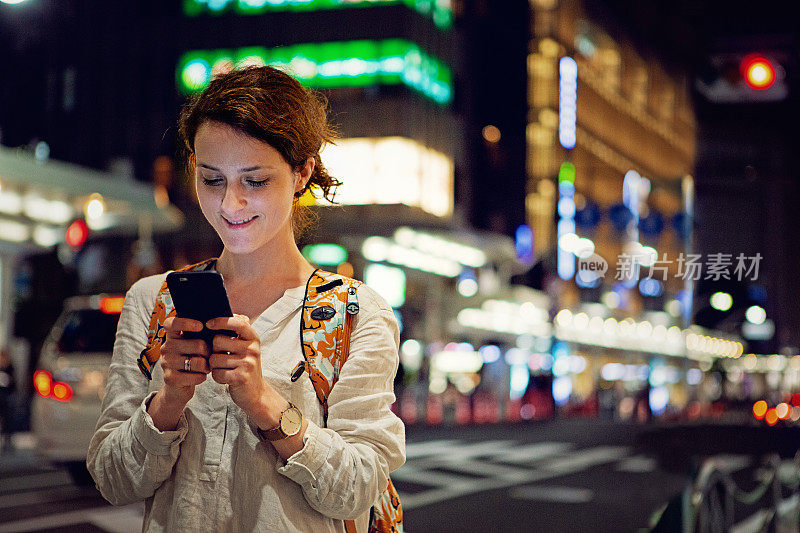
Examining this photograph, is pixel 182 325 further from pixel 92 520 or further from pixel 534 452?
pixel 534 452

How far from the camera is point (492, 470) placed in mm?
15977

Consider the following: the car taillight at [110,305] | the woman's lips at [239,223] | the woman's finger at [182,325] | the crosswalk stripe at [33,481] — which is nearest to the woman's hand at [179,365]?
the woman's finger at [182,325]

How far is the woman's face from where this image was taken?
6.31ft

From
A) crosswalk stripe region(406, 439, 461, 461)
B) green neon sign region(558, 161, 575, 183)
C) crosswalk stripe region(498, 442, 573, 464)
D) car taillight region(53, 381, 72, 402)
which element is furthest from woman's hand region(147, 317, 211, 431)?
crosswalk stripe region(498, 442, 573, 464)

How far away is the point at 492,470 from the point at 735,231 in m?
9.62

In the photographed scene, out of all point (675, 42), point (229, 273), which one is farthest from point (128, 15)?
point (229, 273)

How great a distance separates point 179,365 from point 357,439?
391 millimetres

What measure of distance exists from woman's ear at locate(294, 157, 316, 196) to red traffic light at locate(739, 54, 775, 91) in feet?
15.0

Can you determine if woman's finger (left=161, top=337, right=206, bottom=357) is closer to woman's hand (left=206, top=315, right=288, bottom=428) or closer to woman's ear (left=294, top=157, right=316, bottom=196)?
woman's hand (left=206, top=315, right=288, bottom=428)

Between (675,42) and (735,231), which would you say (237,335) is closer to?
(735,231)

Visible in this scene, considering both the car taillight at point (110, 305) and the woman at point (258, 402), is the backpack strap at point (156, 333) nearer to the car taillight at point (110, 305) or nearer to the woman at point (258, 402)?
the woman at point (258, 402)

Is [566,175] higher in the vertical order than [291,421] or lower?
higher

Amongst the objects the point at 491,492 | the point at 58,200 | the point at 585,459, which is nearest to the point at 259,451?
the point at 491,492

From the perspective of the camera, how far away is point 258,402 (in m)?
1.75
